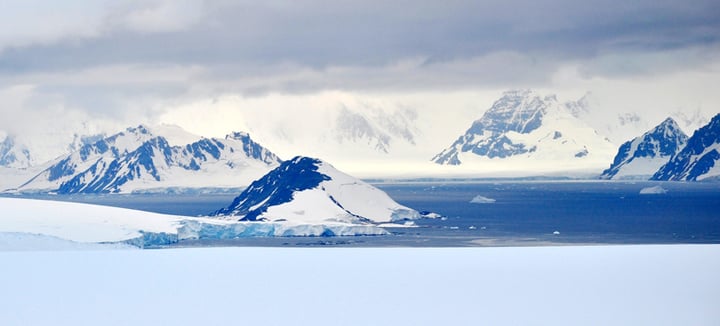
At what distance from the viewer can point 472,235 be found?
6700cm

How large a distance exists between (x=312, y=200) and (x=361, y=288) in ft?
161

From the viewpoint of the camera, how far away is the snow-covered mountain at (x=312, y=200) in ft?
245

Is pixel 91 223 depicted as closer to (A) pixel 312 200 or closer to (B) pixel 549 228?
(A) pixel 312 200

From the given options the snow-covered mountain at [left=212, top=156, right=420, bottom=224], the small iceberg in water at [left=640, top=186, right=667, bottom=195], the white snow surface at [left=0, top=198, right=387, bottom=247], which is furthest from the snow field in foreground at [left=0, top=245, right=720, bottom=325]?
the small iceberg in water at [left=640, top=186, right=667, bottom=195]

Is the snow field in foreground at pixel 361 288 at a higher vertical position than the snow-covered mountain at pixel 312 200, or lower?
lower

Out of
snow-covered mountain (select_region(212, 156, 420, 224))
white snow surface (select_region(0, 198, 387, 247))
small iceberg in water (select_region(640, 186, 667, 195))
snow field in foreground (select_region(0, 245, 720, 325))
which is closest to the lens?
snow field in foreground (select_region(0, 245, 720, 325))

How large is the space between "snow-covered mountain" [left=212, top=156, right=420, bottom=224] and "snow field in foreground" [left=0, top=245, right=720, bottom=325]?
36.7 m

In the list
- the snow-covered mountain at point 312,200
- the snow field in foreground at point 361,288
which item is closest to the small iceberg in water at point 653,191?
the snow-covered mountain at point 312,200

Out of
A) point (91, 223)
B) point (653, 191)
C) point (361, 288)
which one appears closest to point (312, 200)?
point (91, 223)

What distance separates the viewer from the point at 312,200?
250 ft

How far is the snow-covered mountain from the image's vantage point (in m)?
74.8

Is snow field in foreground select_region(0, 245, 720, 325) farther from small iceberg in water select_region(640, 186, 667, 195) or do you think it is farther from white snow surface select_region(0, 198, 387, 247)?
small iceberg in water select_region(640, 186, 667, 195)

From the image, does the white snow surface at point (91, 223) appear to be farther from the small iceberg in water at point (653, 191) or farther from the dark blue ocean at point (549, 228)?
the small iceberg in water at point (653, 191)

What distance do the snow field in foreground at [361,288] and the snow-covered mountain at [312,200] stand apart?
120ft
